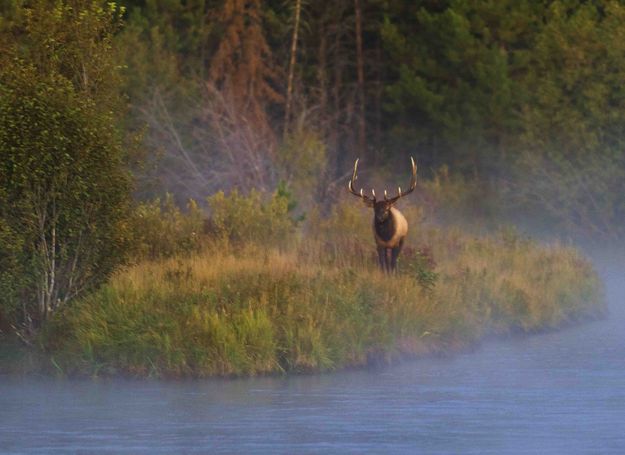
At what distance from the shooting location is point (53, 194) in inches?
757

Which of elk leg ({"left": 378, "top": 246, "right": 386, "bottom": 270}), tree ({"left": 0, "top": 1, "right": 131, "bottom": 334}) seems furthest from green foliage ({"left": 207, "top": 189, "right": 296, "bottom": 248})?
tree ({"left": 0, "top": 1, "right": 131, "bottom": 334})

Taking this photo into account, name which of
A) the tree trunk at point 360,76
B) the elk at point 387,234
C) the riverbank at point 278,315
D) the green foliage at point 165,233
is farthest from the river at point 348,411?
the tree trunk at point 360,76

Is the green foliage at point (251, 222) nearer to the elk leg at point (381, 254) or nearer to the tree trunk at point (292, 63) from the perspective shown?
the elk leg at point (381, 254)

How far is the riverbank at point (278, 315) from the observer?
18.6m

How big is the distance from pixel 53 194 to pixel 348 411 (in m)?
5.12

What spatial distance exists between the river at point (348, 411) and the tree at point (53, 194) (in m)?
1.48

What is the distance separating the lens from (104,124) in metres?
20.0

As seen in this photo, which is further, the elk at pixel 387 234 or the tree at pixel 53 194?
the elk at pixel 387 234

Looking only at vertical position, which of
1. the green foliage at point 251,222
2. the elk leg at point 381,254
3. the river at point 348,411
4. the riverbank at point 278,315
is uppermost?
the green foliage at point 251,222

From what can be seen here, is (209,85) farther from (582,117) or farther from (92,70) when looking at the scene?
(92,70)

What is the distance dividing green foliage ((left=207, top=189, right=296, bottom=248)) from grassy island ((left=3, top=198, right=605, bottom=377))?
0.95 m

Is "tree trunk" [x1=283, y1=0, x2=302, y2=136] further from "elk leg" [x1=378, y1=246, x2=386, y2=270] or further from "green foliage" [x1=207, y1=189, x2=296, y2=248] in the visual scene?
"elk leg" [x1=378, y1=246, x2=386, y2=270]

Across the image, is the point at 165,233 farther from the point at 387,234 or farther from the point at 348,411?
the point at 348,411

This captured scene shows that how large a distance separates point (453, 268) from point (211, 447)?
11.4 m
